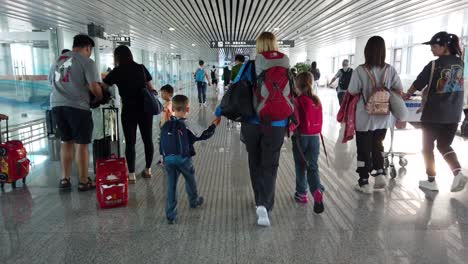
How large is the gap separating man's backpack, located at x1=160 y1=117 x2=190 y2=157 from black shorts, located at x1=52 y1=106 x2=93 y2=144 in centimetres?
135

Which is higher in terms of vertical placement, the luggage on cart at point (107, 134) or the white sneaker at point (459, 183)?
the luggage on cart at point (107, 134)

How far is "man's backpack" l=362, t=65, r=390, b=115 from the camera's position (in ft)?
11.9

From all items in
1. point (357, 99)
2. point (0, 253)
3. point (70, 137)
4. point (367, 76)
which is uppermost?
point (367, 76)

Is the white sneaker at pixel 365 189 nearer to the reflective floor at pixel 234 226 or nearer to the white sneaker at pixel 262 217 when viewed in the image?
the reflective floor at pixel 234 226

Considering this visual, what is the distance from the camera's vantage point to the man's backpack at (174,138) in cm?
308

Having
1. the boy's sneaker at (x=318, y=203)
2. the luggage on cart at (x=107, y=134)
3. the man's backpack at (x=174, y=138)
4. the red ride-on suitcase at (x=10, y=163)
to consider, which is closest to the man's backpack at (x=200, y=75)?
the luggage on cart at (x=107, y=134)

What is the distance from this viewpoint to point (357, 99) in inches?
149

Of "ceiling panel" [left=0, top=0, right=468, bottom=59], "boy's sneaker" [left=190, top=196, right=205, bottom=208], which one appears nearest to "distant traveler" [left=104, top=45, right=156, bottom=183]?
"boy's sneaker" [left=190, top=196, right=205, bottom=208]

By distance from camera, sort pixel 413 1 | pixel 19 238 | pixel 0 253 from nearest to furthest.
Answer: pixel 0 253 < pixel 19 238 < pixel 413 1

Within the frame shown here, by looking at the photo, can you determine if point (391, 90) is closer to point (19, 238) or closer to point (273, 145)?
point (273, 145)

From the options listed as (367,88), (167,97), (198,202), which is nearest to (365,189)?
(367,88)

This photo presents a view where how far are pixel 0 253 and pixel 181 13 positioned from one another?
9.74 m

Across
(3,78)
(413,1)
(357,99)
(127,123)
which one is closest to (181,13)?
(3,78)

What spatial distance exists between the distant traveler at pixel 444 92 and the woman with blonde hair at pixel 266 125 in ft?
6.01
